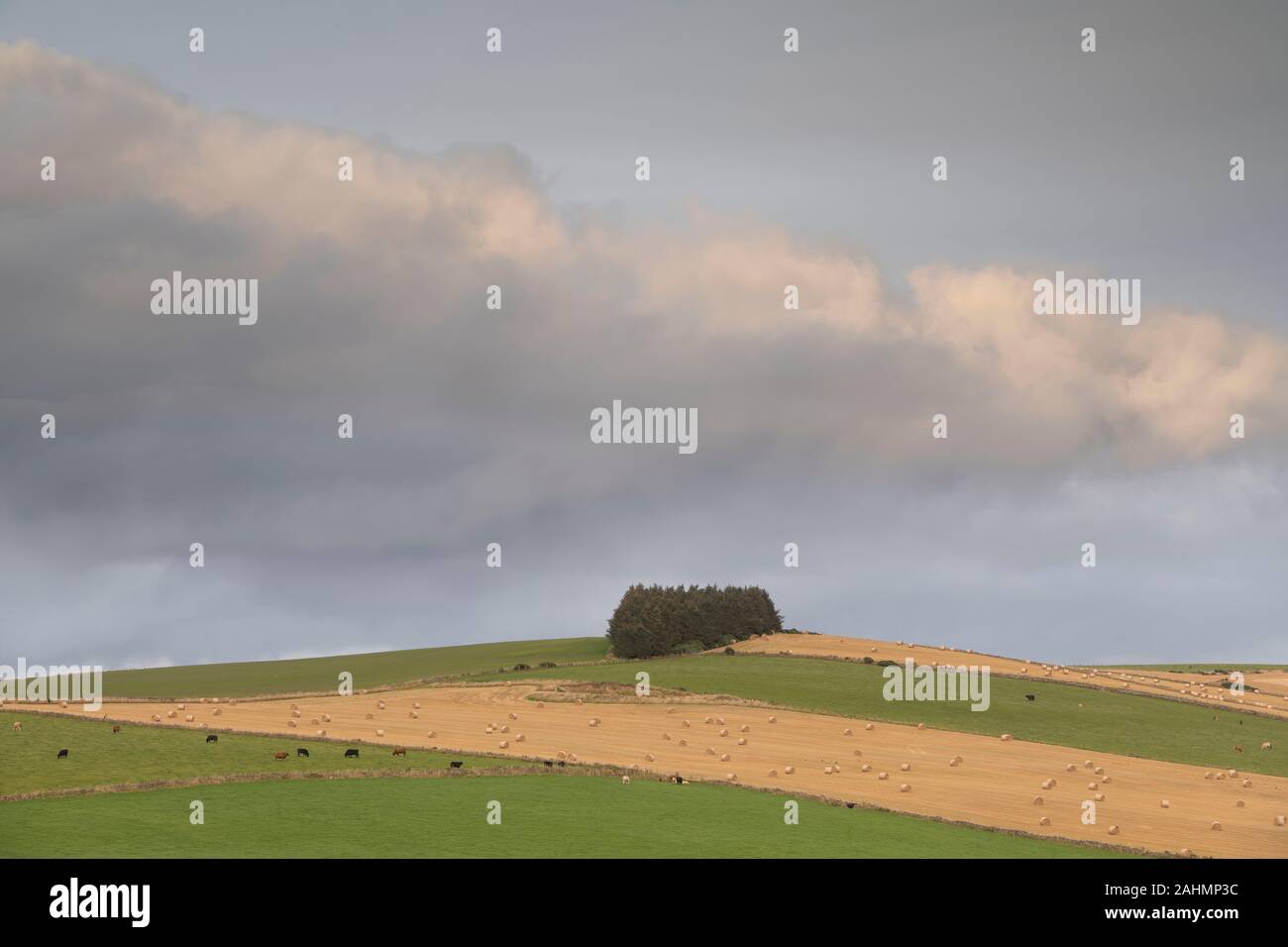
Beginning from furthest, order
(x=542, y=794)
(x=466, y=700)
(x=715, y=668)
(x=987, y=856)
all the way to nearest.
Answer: (x=715, y=668)
(x=466, y=700)
(x=542, y=794)
(x=987, y=856)

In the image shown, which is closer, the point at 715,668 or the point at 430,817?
the point at 430,817

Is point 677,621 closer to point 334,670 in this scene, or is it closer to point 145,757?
point 334,670

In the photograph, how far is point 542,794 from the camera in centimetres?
5328

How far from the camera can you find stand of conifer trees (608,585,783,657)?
373ft

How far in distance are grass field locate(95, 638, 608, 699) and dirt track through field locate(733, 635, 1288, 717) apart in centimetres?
1946

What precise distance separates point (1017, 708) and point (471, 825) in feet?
182

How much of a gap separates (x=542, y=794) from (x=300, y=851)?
44.4 ft

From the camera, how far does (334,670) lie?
5310 inches

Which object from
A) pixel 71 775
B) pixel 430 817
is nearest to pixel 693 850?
pixel 430 817

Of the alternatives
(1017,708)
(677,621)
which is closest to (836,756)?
(1017,708)
